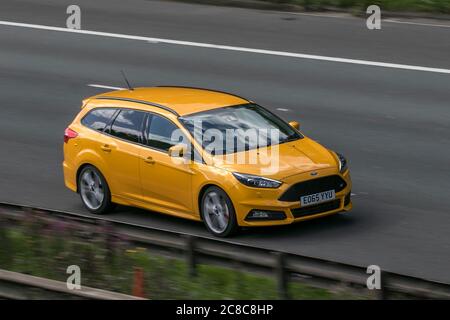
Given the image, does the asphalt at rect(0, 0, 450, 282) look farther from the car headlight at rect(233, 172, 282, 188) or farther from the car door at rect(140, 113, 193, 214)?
the car headlight at rect(233, 172, 282, 188)

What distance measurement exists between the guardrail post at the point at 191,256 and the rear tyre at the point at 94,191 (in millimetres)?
3792

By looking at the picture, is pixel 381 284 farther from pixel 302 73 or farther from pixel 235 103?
pixel 302 73

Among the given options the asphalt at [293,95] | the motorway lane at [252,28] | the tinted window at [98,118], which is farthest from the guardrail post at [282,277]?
the motorway lane at [252,28]

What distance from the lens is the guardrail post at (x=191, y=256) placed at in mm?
12133

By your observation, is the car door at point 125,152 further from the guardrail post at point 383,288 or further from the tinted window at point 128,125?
the guardrail post at point 383,288

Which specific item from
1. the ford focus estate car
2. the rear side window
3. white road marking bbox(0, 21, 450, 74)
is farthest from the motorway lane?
the rear side window

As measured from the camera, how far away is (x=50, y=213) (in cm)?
1311

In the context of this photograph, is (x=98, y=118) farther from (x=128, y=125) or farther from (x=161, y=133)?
(x=161, y=133)

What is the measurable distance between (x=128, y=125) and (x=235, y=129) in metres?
1.55

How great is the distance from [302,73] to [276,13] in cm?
487

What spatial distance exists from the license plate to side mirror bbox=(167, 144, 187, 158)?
64.8 inches

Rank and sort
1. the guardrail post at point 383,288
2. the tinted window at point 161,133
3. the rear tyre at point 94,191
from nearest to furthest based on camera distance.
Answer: the guardrail post at point 383,288 < the tinted window at point 161,133 < the rear tyre at point 94,191

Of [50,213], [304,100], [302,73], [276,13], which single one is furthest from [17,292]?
[276,13]

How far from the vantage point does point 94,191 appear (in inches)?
631
